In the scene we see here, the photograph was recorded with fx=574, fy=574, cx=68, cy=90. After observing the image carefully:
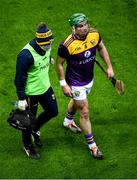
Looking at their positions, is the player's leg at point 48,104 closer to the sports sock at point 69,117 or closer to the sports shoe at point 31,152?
the sports shoe at point 31,152

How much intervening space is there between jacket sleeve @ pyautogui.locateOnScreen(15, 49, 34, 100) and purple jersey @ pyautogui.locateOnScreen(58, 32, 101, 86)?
0.62 meters

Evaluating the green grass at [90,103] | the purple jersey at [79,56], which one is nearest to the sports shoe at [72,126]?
the green grass at [90,103]

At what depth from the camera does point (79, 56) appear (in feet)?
29.7

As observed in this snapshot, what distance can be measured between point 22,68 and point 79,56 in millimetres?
995

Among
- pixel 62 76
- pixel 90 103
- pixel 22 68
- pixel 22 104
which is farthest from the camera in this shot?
pixel 90 103

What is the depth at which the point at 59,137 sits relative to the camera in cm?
998

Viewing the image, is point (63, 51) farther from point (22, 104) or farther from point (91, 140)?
point (91, 140)

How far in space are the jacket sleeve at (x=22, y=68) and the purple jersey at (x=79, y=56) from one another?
62 centimetres

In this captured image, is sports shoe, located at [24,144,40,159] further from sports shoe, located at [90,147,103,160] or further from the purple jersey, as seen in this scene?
the purple jersey

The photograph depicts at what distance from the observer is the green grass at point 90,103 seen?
912cm

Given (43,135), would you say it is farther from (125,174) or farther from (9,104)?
(125,174)

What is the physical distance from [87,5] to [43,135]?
203 inches

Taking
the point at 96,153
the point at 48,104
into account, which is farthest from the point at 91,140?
the point at 48,104

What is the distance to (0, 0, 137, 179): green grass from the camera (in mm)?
9125
